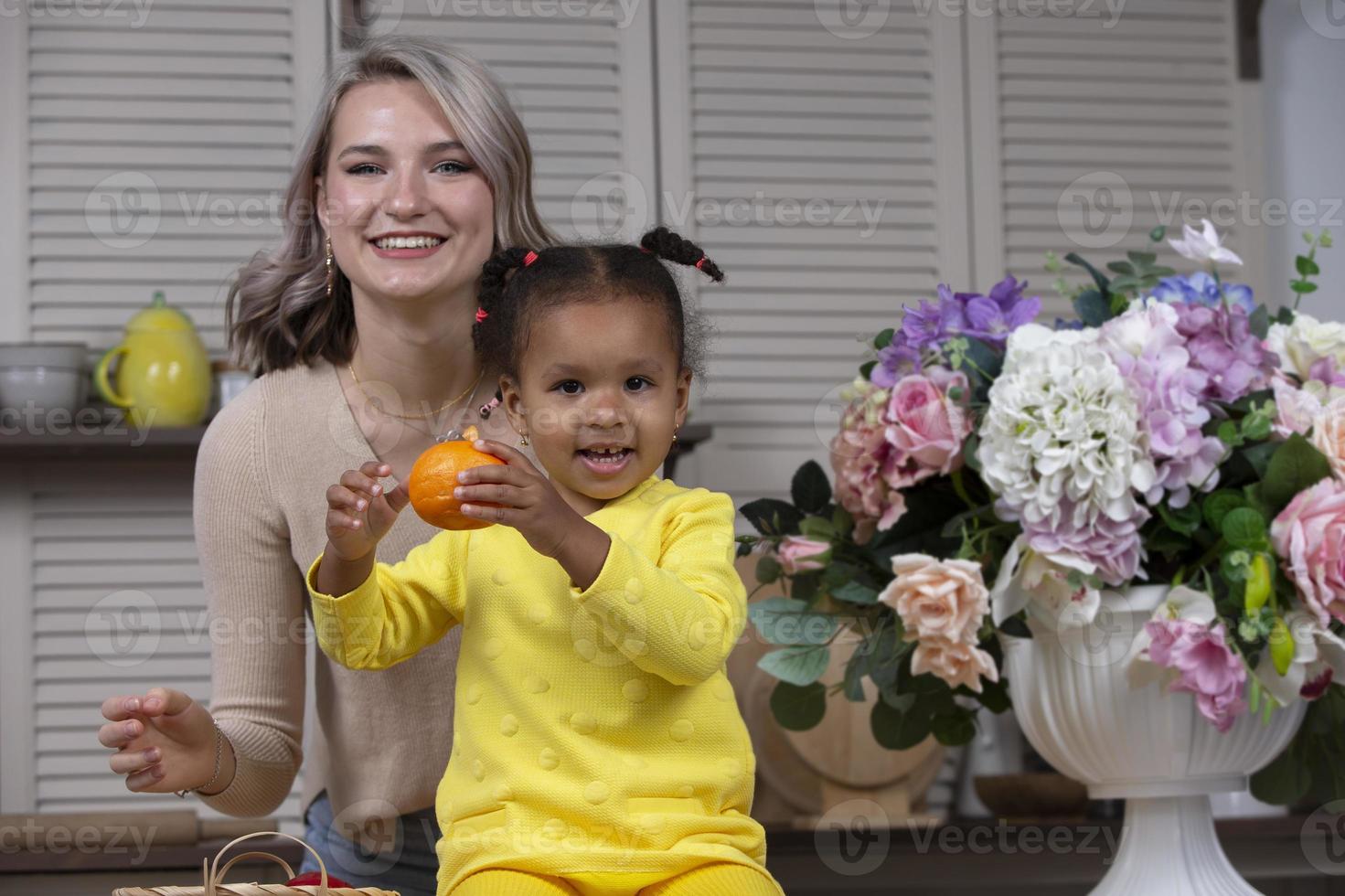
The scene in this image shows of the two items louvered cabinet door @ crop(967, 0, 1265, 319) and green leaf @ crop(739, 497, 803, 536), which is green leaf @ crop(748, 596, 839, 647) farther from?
louvered cabinet door @ crop(967, 0, 1265, 319)

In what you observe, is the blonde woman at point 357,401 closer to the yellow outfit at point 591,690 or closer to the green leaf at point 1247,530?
the yellow outfit at point 591,690

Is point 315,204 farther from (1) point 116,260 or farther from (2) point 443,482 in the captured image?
(1) point 116,260

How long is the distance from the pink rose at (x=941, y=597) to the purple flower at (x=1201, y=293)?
0.29 m

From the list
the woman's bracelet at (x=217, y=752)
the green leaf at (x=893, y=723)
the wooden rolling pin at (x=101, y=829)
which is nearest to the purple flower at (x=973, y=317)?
the green leaf at (x=893, y=723)

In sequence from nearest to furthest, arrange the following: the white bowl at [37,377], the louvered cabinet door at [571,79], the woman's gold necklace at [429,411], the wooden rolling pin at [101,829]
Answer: the woman's gold necklace at [429,411], the wooden rolling pin at [101,829], the white bowl at [37,377], the louvered cabinet door at [571,79]

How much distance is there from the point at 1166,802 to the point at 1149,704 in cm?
10

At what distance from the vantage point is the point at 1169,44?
2730 millimetres

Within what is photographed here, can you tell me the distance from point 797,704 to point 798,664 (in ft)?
0.38

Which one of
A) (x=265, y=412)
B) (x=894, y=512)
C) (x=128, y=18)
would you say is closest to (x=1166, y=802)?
(x=894, y=512)

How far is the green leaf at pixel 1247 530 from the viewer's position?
43.9 inches

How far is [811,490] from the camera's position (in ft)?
4.48

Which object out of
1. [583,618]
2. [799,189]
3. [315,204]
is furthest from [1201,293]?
[799,189]

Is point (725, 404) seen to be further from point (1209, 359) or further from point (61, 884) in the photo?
point (1209, 359)

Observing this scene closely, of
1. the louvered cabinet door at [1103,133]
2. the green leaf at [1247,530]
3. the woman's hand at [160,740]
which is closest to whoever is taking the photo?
the woman's hand at [160,740]
